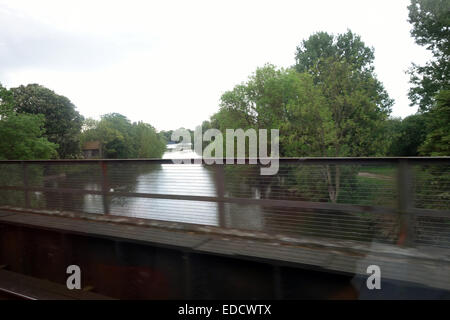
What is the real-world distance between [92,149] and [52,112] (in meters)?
10.8

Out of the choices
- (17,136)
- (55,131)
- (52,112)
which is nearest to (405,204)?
(17,136)

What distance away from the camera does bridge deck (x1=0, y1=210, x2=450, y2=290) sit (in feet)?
8.74

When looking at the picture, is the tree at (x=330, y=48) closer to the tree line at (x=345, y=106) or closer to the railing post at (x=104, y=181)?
the tree line at (x=345, y=106)

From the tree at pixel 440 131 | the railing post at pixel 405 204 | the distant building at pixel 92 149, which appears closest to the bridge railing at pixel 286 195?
the railing post at pixel 405 204

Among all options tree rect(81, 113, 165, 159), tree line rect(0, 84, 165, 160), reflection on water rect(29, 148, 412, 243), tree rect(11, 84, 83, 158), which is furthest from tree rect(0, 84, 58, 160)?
reflection on water rect(29, 148, 412, 243)

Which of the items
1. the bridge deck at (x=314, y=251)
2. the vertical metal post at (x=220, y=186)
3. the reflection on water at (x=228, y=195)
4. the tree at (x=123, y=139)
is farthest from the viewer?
the tree at (x=123, y=139)

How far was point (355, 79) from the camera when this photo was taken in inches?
1160

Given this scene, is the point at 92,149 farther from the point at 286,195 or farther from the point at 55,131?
the point at 286,195

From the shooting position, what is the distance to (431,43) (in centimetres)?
2380

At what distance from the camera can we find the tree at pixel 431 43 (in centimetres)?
2164

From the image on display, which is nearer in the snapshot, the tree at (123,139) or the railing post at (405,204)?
the railing post at (405,204)

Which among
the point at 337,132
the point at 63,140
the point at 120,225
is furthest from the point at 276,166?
the point at 63,140

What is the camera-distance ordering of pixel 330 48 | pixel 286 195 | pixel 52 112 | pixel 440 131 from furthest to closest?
pixel 330 48
pixel 52 112
pixel 440 131
pixel 286 195
